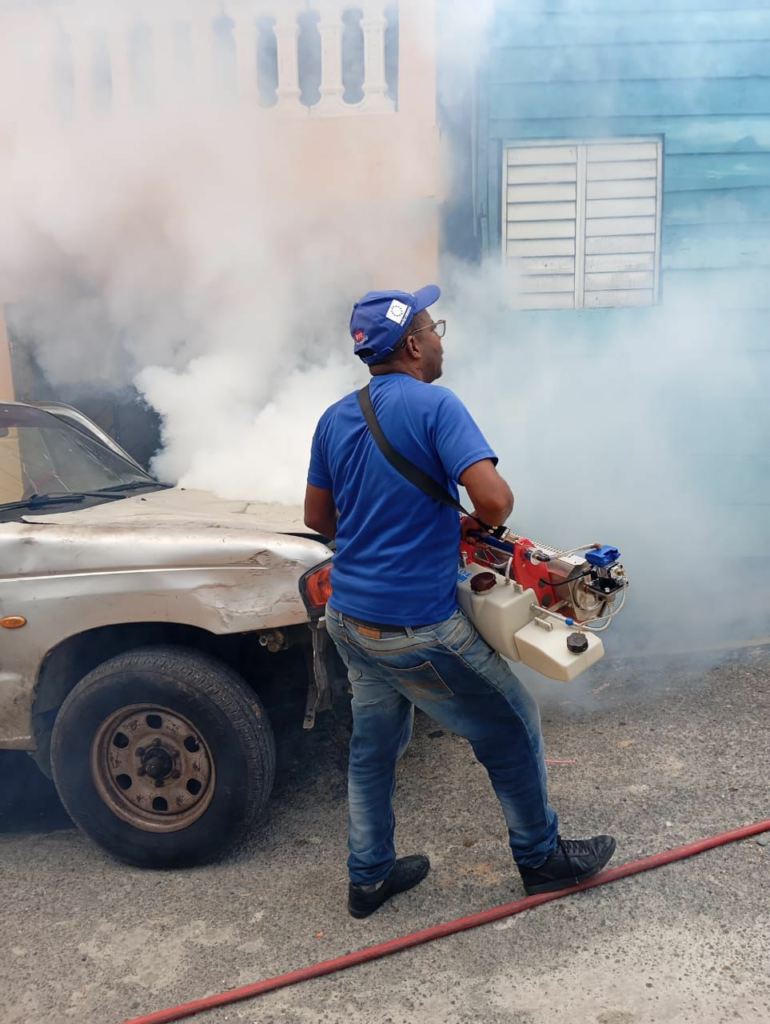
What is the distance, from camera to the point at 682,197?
22.3 ft

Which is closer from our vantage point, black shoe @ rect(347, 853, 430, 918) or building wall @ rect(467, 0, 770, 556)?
black shoe @ rect(347, 853, 430, 918)

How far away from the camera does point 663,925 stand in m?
2.49

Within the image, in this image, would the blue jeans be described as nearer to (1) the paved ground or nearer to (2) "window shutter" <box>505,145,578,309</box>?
Answer: (1) the paved ground

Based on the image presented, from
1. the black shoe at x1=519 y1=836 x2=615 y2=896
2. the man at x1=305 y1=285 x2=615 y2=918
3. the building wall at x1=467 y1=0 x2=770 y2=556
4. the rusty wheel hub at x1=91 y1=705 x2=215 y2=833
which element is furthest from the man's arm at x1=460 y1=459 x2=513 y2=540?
the building wall at x1=467 y1=0 x2=770 y2=556

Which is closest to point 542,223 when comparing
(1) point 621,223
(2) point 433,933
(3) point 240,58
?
(1) point 621,223

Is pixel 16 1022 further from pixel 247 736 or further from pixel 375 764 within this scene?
pixel 375 764

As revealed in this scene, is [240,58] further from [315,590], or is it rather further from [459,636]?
[459,636]

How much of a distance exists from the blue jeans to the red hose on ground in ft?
0.50

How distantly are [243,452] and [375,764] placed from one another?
8.32ft

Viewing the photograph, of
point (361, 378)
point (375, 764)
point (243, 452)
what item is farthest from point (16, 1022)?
point (361, 378)

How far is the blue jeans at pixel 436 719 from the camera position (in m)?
2.38

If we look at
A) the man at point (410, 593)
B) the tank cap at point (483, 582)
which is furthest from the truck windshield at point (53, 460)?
the tank cap at point (483, 582)

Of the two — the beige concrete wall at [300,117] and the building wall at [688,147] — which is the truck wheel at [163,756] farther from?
the building wall at [688,147]

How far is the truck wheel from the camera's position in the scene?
9.48 ft
